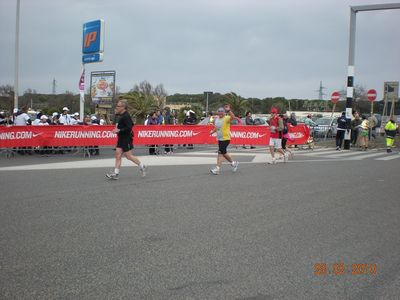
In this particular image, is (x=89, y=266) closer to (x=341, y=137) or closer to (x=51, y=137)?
(x=51, y=137)

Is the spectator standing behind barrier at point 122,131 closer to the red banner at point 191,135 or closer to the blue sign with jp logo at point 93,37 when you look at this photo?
the red banner at point 191,135

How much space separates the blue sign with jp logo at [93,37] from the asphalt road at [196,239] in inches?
535

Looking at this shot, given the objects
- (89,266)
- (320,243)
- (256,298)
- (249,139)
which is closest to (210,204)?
(320,243)

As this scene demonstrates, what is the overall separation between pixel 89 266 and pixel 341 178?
843cm

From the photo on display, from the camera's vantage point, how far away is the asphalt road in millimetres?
4270

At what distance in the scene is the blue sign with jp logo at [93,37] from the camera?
75.4 ft

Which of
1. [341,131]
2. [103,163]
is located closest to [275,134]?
[103,163]

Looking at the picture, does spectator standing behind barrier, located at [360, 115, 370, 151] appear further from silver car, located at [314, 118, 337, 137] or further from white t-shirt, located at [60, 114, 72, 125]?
white t-shirt, located at [60, 114, 72, 125]

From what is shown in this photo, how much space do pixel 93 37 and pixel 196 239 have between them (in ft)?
63.9

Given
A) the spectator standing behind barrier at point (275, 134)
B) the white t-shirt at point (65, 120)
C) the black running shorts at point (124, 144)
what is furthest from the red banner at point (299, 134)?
the black running shorts at point (124, 144)

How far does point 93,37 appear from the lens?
2334 cm
